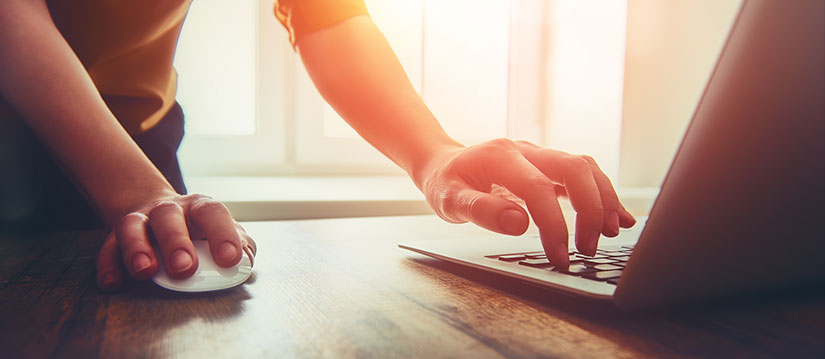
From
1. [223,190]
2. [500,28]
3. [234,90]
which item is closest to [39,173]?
[223,190]

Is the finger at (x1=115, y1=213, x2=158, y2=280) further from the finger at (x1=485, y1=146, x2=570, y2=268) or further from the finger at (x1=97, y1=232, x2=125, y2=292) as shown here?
the finger at (x1=485, y1=146, x2=570, y2=268)

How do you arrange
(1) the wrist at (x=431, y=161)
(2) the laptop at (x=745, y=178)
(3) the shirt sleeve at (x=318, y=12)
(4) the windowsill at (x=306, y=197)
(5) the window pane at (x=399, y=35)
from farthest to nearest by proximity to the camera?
(5) the window pane at (x=399, y=35), (4) the windowsill at (x=306, y=197), (3) the shirt sleeve at (x=318, y=12), (1) the wrist at (x=431, y=161), (2) the laptop at (x=745, y=178)

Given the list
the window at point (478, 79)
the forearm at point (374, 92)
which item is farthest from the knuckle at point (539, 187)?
the window at point (478, 79)

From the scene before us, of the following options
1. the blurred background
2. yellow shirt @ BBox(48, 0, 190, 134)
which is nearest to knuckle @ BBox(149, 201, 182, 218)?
yellow shirt @ BBox(48, 0, 190, 134)

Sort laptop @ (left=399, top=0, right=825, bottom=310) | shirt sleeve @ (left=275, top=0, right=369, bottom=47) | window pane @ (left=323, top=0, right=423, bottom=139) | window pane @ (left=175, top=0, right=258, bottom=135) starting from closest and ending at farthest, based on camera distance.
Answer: laptop @ (left=399, top=0, right=825, bottom=310), shirt sleeve @ (left=275, top=0, right=369, bottom=47), window pane @ (left=175, top=0, right=258, bottom=135), window pane @ (left=323, top=0, right=423, bottom=139)

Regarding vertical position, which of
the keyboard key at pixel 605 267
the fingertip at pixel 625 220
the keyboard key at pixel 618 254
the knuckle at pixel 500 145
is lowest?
the keyboard key at pixel 618 254

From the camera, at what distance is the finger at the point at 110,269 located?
39cm

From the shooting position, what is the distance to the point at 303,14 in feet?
2.96

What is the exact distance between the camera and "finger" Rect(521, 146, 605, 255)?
1.53ft

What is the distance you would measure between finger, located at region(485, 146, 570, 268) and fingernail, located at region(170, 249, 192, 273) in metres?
0.28

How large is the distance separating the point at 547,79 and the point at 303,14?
1.89m

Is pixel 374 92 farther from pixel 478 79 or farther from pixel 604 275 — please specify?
pixel 478 79

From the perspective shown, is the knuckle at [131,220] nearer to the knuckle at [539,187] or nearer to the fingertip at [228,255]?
the fingertip at [228,255]

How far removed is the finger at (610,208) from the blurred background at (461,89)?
0.87 m
